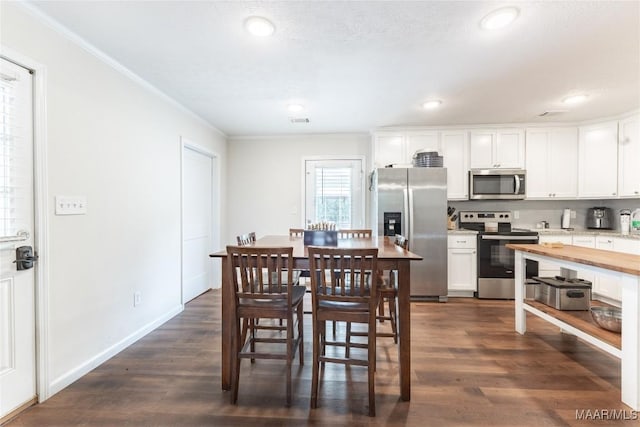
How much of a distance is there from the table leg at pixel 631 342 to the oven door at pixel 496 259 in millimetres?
2067

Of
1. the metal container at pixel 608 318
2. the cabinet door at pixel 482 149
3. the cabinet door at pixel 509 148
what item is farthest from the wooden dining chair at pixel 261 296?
the cabinet door at pixel 509 148

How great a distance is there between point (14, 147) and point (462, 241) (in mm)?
4452

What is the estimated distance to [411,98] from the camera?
314 centimetres

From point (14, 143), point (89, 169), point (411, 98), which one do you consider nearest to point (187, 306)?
point (89, 169)

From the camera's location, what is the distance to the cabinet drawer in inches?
156

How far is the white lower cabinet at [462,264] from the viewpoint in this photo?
3.97 meters

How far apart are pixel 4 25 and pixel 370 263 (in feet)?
8.12

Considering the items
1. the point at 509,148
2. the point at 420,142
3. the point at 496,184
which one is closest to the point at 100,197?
the point at 420,142

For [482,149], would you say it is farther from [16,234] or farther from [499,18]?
[16,234]

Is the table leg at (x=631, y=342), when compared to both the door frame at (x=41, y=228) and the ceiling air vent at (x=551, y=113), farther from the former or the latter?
the door frame at (x=41, y=228)

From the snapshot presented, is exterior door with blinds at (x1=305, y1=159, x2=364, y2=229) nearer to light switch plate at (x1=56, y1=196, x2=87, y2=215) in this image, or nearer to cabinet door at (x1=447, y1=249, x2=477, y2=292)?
cabinet door at (x1=447, y1=249, x2=477, y2=292)

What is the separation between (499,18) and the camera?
5.86 feet

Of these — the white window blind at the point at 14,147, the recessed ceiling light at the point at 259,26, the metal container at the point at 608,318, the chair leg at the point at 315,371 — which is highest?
the recessed ceiling light at the point at 259,26

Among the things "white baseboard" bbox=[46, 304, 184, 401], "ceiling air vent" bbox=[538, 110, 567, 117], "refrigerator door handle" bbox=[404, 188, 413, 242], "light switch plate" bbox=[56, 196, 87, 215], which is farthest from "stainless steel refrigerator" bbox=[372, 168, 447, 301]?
"light switch plate" bbox=[56, 196, 87, 215]
